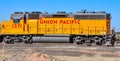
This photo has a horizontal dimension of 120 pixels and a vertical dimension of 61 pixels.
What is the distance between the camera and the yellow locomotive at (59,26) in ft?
112

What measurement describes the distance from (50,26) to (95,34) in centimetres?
488

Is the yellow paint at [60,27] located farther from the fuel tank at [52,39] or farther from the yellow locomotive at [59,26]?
the fuel tank at [52,39]

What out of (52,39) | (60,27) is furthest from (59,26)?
(52,39)

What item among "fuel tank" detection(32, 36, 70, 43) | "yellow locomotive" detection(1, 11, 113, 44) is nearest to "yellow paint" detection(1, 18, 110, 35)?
"yellow locomotive" detection(1, 11, 113, 44)

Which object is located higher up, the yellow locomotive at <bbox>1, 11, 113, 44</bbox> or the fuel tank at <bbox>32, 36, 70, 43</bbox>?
the yellow locomotive at <bbox>1, 11, 113, 44</bbox>

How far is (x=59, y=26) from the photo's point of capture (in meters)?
35.2

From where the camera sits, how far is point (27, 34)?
35781 millimetres

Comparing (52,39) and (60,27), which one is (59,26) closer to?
(60,27)

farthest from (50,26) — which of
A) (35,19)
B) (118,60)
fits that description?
(118,60)

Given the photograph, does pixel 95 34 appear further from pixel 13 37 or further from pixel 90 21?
pixel 13 37

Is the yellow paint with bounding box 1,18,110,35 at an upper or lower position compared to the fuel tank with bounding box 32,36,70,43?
upper

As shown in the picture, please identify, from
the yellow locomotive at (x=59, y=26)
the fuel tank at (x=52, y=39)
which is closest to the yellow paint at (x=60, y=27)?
the yellow locomotive at (x=59, y=26)

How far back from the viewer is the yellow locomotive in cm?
3412

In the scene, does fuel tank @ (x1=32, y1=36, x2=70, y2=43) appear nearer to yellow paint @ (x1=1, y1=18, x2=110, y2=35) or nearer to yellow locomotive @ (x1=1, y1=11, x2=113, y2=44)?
yellow locomotive @ (x1=1, y1=11, x2=113, y2=44)
